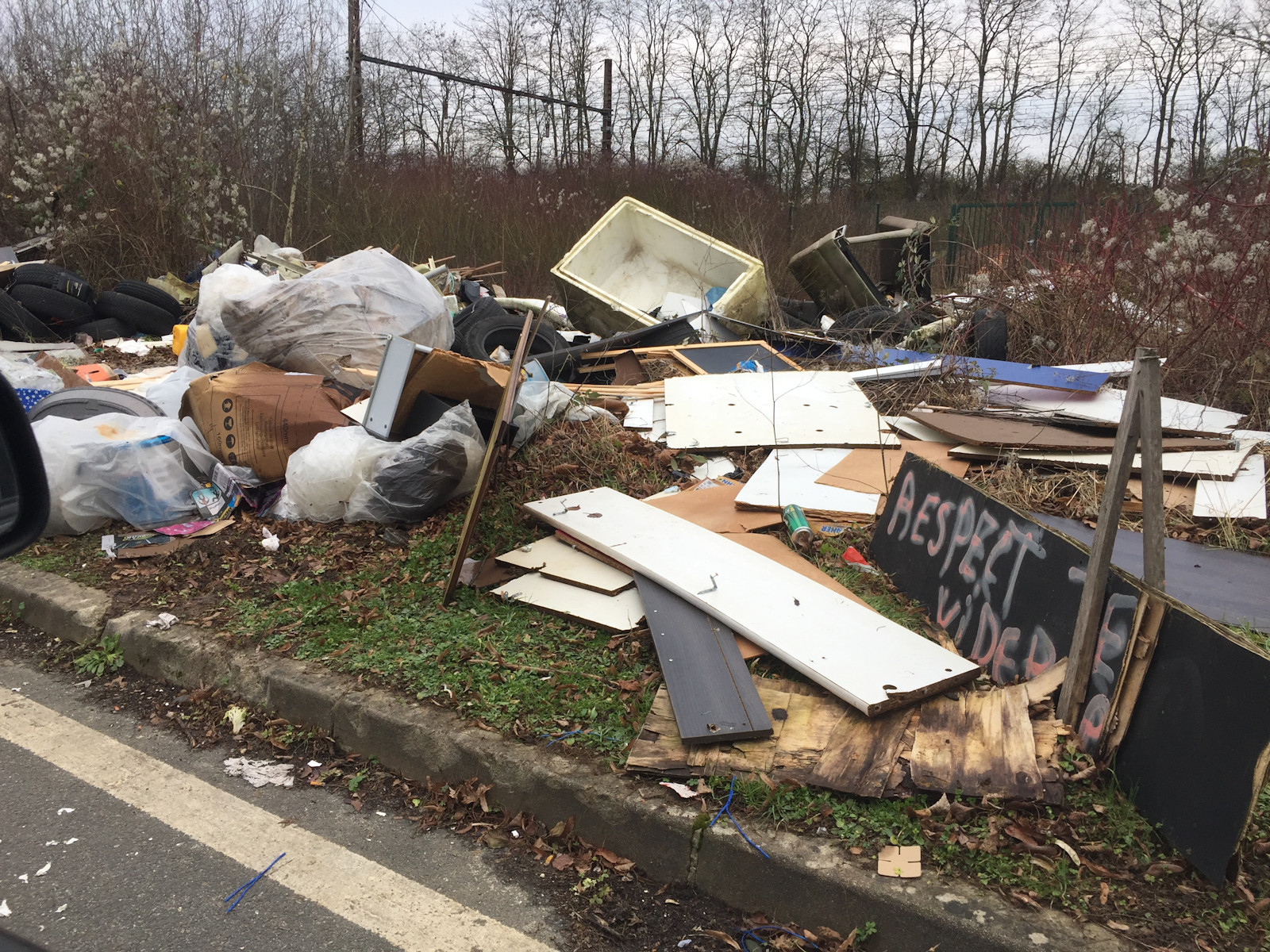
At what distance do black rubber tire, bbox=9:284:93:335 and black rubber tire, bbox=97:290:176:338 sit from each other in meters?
0.19

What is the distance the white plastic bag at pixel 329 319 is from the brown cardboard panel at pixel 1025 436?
3289 mm

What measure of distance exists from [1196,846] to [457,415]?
10.5ft

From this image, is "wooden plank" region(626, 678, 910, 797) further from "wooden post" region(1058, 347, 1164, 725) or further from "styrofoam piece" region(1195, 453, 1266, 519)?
"styrofoam piece" region(1195, 453, 1266, 519)

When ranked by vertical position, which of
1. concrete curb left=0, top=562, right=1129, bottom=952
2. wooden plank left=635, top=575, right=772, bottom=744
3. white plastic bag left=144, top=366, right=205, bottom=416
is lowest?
concrete curb left=0, top=562, right=1129, bottom=952

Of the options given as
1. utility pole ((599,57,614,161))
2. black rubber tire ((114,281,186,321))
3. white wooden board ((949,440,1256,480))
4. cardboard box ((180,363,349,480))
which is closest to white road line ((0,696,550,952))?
cardboard box ((180,363,349,480))

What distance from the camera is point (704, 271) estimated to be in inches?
369

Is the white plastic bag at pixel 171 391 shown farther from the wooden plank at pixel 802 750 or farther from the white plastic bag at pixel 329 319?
the wooden plank at pixel 802 750

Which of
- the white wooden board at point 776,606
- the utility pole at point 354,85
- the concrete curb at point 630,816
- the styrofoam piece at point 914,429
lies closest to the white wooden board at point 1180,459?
the styrofoam piece at point 914,429

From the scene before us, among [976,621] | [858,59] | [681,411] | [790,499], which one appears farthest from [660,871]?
[858,59]

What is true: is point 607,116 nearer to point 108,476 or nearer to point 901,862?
point 108,476

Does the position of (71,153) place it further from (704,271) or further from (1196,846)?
(1196,846)

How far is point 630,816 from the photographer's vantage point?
221 centimetres

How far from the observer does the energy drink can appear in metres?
3.82

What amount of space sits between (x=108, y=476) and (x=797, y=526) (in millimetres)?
3267
